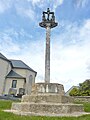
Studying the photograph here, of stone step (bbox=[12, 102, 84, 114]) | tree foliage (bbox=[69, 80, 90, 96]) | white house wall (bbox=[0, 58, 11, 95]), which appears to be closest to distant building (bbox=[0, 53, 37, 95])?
white house wall (bbox=[0, 58, 11, 95])

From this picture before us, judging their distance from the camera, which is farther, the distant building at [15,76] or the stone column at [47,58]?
the distant building at [15,76]

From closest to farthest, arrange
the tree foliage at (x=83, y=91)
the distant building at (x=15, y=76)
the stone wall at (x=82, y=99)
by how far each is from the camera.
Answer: the stone wall at (x=82, y=99) < the tree foliage at (x=83, y=91) < the distant building at (x=15, y=76)

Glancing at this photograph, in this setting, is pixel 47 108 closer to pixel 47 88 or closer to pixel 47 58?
pixel 47 88

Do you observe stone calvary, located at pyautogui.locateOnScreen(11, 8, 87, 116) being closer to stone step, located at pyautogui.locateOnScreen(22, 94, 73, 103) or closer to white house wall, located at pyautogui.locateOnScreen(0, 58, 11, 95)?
stone step, located at pyautogui.locateOnScreen(22, 94, 73, 103)

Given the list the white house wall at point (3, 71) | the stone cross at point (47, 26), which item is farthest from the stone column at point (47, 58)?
the white house wall at point (3, 71)

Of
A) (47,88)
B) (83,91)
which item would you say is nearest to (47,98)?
(47,88)

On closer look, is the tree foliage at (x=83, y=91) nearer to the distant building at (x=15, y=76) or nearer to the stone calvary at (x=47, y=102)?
the stone calvary at (x=47, y=102)

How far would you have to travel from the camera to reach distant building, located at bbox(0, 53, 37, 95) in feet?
107

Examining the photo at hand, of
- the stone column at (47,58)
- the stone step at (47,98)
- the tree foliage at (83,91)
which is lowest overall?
the stone step at (47,98)

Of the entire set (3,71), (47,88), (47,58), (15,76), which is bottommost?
(47,88)

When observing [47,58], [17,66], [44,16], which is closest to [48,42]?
[47,58]

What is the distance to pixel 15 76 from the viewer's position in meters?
34.2

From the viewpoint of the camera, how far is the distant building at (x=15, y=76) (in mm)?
32500

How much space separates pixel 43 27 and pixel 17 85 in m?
23.7
